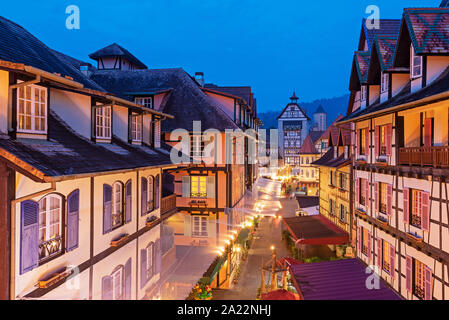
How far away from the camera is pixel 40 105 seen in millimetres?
7395

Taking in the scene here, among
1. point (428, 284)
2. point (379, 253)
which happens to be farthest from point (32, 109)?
point (379, 253)

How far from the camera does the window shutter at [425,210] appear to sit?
10164mm

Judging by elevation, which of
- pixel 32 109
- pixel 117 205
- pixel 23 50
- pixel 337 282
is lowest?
pixel 337 282

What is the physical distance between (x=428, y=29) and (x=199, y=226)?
1664 cm

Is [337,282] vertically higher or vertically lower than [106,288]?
lower

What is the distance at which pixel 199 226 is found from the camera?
69.6 ft

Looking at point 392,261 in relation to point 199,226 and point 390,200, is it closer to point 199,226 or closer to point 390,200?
point 390,200

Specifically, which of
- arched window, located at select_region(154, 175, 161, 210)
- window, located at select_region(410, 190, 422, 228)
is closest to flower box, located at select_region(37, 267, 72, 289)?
arched window, located at select_region(154, 175, 161, 210)

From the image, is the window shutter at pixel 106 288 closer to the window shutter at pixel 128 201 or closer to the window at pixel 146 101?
the window shutter at pixel 128 201

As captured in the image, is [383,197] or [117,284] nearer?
[117,284]

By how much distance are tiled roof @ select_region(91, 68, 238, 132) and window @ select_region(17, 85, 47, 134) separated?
13.2 meters

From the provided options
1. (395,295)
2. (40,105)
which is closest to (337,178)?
(395,295)

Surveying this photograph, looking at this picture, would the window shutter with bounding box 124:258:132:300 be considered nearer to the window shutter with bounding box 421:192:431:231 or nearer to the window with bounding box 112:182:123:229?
the window with bounding box 112:182:123:229

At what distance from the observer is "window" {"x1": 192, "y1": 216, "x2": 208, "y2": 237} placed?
2106 centimetres
